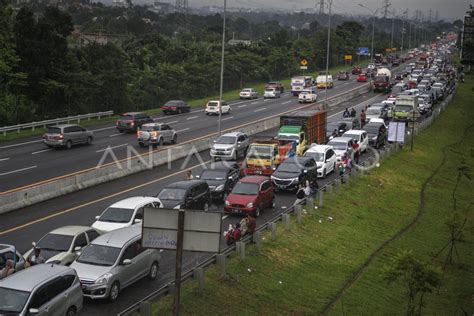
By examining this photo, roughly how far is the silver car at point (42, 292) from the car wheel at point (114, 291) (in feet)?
3.86

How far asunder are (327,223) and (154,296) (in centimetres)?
1425

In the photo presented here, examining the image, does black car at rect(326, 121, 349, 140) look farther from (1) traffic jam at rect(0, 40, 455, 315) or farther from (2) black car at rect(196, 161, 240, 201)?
(2) black car at rect(196, 161, 240, 201)

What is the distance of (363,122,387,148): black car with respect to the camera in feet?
159

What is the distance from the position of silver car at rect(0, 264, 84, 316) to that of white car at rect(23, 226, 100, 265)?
2.87 metres

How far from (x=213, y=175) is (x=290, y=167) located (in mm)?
4617

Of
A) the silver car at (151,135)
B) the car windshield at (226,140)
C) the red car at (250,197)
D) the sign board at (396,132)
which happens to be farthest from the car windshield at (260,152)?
the sign board at (396,132)

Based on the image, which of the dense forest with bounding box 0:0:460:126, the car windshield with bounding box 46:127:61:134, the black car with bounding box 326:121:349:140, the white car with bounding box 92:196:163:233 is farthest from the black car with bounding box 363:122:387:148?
the white car with bounding box 92:196:163:233

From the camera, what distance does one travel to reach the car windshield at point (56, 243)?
65.0ft

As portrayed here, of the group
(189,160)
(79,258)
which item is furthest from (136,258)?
(189,160)

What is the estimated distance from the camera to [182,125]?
2207 inches

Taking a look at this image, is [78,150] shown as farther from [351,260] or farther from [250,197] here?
[351,260]

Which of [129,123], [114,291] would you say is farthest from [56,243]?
[129,123]

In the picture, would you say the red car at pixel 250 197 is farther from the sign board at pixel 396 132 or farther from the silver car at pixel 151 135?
the sign board at pixel 396 132

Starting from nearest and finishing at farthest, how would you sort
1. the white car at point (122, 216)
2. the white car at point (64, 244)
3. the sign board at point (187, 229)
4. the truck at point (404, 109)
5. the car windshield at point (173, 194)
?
the sign board at point (187, 229), the white car at point (64, 244), the white car at point (122, 216), the car windshield at point (173, 194), the truck at point (404, 109)
